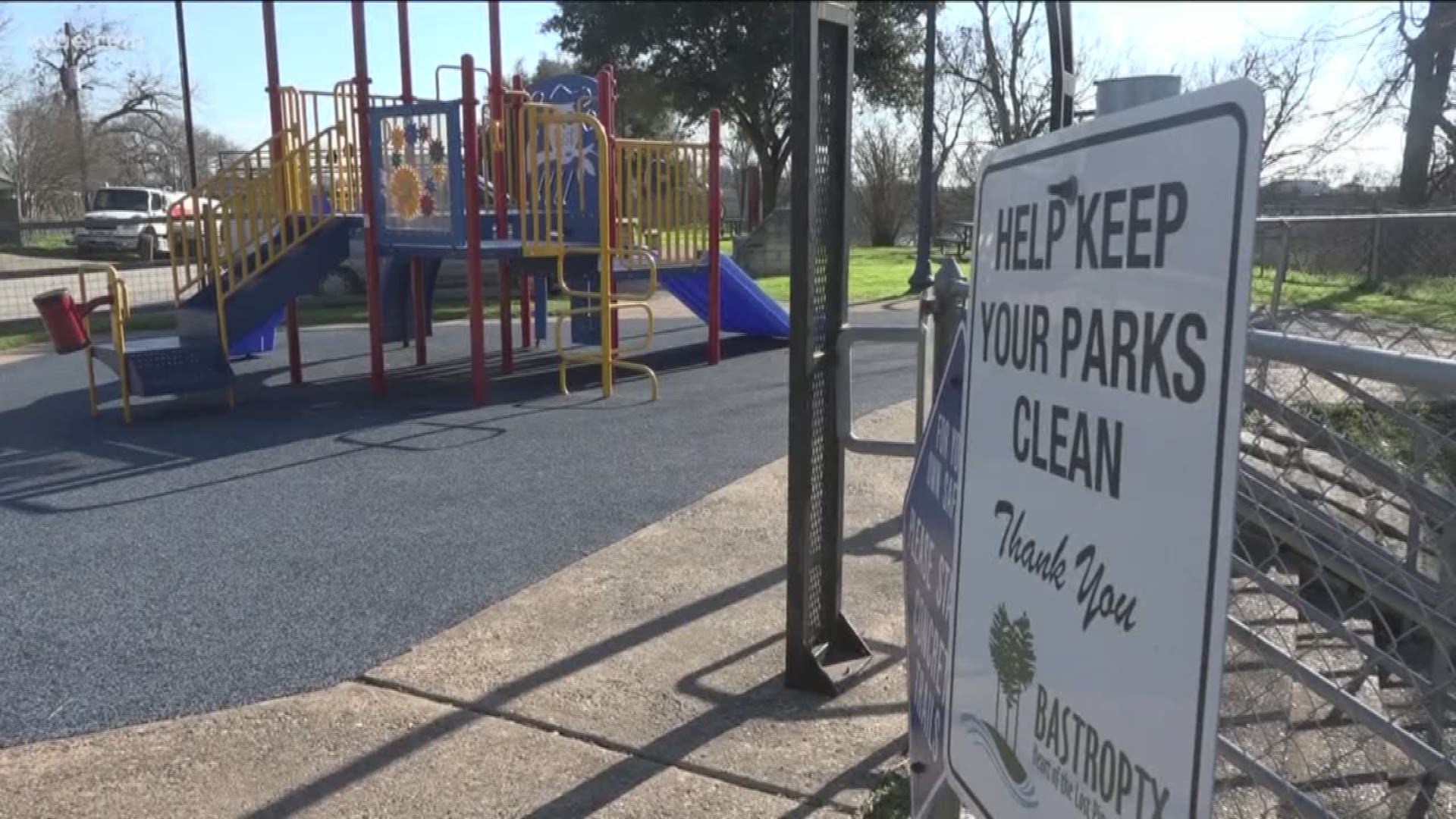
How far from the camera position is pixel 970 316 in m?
1.67

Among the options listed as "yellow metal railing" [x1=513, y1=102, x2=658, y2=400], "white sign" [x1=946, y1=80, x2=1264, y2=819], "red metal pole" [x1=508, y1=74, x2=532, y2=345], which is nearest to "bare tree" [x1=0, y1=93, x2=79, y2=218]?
"red metal pole" [x1=508, y1=74, x2=532, y2=345]

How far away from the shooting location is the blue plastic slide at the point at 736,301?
11389mm

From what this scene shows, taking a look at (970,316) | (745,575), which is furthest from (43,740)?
(970,316)

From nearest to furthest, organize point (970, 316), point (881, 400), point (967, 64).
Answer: point (970, 316) → point (881, 400) → point (967, 64)

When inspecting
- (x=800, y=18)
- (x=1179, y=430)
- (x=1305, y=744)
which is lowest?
(x=1305, y=744)

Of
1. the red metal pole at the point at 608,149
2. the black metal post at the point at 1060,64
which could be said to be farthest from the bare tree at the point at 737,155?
the black metal post at the point at 1060,64

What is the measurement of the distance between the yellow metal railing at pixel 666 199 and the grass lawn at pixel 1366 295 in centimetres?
505

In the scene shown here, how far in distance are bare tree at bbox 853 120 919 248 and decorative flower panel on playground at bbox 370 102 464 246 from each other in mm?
26154

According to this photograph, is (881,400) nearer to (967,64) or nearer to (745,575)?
(745,575)

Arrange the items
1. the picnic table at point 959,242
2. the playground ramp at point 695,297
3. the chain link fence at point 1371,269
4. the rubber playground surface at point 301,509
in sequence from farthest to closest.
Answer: the picnic table at point 959,242, the playground ramp at point 695,297, the chain link fence at point 1371,269, the rubber playground surface at point 301,509

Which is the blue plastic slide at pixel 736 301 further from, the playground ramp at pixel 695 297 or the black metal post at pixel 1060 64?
the black metal post at pixel 1060 64

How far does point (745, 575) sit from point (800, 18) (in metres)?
2.30

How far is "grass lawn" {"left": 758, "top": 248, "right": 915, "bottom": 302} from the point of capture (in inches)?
698

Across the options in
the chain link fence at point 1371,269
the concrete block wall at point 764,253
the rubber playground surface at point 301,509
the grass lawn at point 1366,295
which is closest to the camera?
the rubber playground surface at point 301,509
